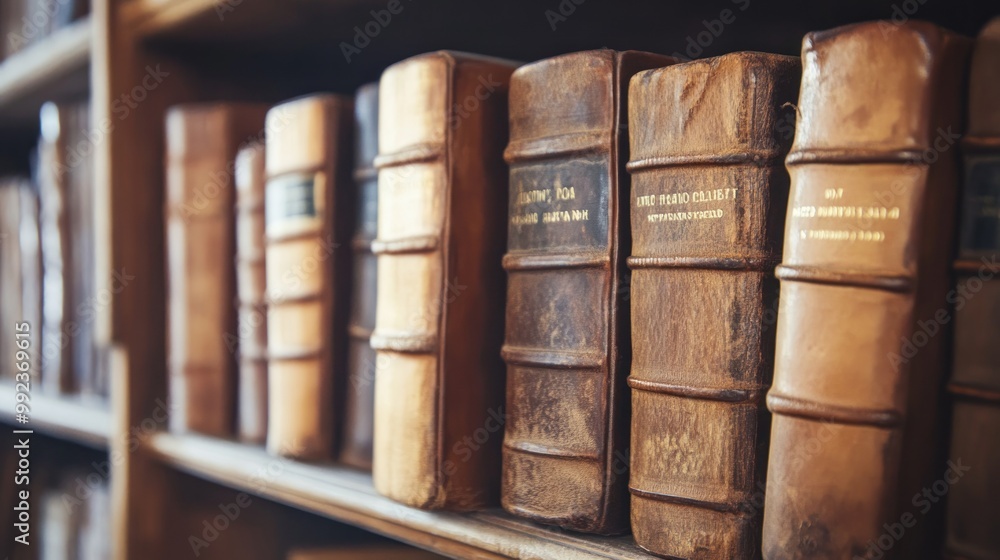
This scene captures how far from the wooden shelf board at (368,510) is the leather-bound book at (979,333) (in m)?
0.20

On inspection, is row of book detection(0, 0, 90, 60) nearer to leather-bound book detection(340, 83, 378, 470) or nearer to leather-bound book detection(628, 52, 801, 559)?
leather-bound book detection(340, 83, 378, 470)

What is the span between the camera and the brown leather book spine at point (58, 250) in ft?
3.89

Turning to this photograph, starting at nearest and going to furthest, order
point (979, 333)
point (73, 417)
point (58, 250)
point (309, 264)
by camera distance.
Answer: point (979, 333)
point (309, 264)
point (73, 417)
point (58, 250)

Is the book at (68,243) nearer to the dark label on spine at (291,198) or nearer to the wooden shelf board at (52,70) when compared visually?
the wooden shelf board at (52,70)

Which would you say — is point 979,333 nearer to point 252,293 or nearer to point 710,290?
point 710,290

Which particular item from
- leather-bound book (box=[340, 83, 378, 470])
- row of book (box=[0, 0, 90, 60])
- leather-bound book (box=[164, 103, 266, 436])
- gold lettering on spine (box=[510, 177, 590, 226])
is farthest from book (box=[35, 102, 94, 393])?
gold lettering on spine (box=[510, 177, 590, 226])

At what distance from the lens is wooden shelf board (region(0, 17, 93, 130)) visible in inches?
41.9

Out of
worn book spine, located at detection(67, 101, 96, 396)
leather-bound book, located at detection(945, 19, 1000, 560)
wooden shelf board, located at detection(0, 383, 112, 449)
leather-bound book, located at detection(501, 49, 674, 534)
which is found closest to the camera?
leather-bound book, located at detection(945, 19, 1000, 560)

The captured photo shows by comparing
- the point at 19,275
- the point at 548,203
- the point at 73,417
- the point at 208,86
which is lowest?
the point at 73,417

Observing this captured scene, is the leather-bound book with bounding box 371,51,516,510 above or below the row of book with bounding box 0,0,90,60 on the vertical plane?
below

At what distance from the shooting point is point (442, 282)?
67 centimetres

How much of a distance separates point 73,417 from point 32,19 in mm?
644

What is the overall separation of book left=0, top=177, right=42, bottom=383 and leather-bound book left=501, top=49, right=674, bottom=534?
958 mm

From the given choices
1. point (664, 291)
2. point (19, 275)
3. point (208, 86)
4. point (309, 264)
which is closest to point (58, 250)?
point (19, 275)
